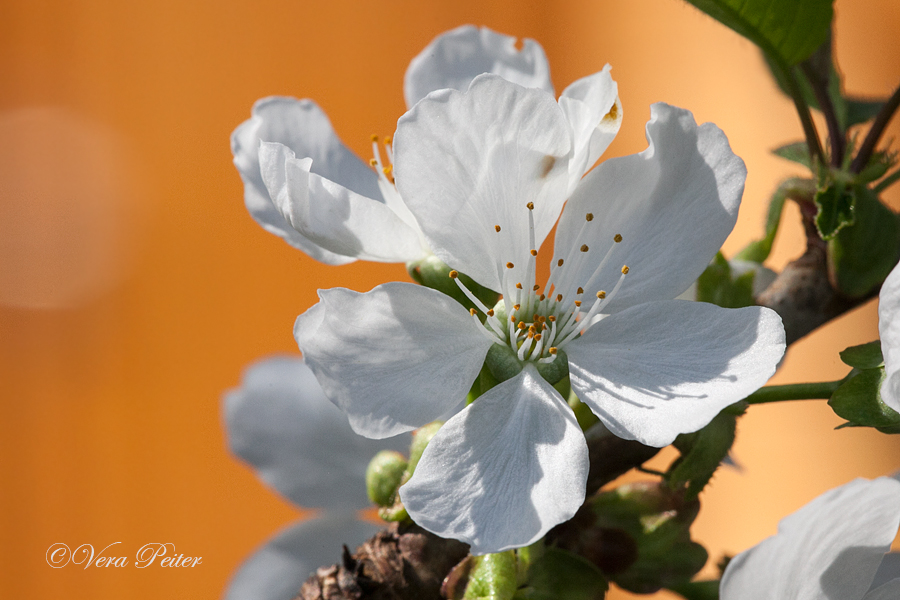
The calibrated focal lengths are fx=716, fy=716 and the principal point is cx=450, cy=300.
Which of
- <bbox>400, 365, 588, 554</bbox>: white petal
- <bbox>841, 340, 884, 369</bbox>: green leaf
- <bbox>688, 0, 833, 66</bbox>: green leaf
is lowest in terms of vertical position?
<bbox>841, 340, 884, 369</bbox>: green leaf

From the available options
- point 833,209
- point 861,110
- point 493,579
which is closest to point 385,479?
point 493,579

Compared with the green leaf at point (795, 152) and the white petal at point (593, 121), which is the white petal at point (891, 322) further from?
the green leaf at point (795, 152)

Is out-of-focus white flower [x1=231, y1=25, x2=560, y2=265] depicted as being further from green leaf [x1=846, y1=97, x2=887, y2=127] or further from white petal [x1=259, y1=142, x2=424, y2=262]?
green leaf [x1=846, y1=97, x2=887, y2=127]

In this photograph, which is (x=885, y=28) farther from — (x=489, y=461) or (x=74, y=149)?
(x=74, y=149)

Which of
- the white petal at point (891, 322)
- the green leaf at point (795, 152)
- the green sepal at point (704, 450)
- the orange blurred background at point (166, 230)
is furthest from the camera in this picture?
the orange blurred background at point (166, 230)

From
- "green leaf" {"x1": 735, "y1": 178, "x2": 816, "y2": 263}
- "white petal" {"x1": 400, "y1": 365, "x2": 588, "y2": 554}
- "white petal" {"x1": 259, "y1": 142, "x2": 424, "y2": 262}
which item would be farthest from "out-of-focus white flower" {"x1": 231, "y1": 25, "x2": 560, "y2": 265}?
"green leaf" {"x1": 735, "y1": 178, "x2": 816, "y2": 263}

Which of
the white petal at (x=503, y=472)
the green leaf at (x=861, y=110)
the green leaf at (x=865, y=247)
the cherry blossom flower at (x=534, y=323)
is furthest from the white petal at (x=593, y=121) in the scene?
the green leaf at (x=861, y=110)

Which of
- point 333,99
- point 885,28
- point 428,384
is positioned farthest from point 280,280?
point 885,28
